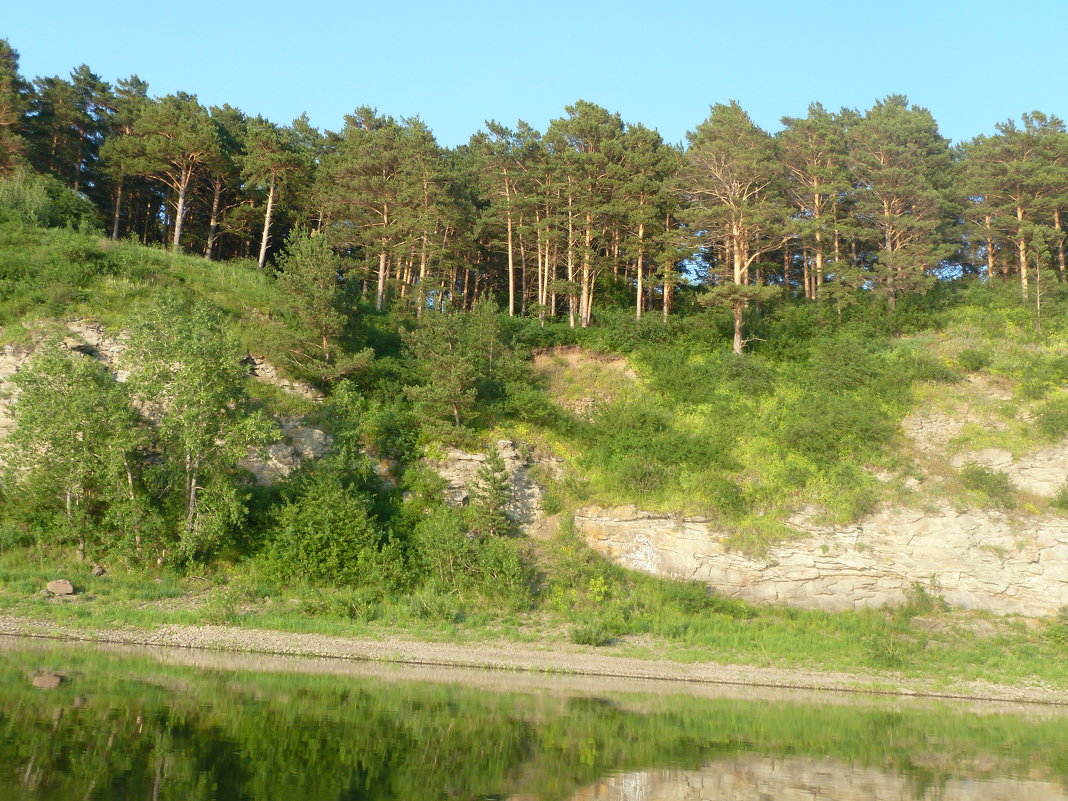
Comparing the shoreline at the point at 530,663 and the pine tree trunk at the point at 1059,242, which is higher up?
the pine tree trunk at the point at 1059,242

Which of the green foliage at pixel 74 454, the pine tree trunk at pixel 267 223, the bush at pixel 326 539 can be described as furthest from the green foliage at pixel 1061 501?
the pine tree trunk at pixel 267 223

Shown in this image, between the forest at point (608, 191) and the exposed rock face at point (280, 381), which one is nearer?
the exposed rock face at point (280, 381)

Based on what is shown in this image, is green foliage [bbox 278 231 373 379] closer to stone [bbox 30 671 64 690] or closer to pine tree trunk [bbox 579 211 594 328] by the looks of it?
pine tree trunk [bbox 579 211 594 328]

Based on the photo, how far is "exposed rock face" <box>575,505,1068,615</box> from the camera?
94.7ft

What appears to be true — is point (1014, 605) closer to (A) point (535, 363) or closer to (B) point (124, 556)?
(A) point (535, 363)

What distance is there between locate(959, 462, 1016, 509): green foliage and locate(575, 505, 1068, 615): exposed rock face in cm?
76

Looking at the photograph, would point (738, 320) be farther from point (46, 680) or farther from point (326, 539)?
point (46, 680)

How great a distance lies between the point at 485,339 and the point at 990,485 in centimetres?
2318

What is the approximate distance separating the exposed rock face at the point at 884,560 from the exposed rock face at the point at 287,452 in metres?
13.8

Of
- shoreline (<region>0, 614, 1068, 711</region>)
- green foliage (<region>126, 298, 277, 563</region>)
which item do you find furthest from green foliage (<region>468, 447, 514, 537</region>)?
green foliage (<region>126, 298, 277, 563</region>)

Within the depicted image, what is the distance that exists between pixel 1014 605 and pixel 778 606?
890cm

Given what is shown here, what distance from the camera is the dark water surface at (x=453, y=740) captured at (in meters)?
10.9

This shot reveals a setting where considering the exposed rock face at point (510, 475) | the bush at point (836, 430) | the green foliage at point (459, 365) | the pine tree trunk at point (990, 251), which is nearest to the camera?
the exposed rock face at point (510, 475)

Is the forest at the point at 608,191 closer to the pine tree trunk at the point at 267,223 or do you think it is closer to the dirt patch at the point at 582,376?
the pine tree trunk at the point at 267,223
